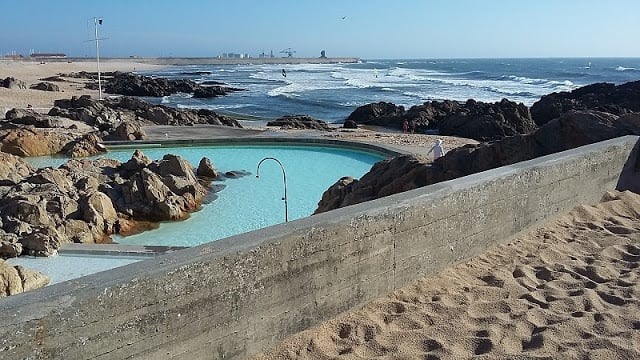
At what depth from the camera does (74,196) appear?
1094 cm

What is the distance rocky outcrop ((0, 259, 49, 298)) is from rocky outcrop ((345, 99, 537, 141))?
2055 centimetres

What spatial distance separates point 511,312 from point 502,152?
14.7 ft

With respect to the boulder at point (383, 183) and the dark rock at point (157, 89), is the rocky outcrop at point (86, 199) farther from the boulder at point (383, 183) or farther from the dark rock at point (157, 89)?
the dark rock at point (157, 89)

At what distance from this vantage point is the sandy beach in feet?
10.4

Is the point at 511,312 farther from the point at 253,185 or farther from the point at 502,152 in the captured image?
the point at 253,185

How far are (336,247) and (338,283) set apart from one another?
0.23 m

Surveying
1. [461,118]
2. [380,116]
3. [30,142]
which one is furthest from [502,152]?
[380,116]

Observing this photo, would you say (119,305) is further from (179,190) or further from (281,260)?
(179,190)

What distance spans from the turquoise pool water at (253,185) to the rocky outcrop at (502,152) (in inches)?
123

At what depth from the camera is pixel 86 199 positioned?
10469mm

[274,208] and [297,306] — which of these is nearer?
[297,306]

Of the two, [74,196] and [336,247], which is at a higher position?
[336,247]

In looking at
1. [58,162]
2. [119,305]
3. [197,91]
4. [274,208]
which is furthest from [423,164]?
[197,91]

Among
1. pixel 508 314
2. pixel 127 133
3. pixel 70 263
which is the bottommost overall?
pixel 70 263
